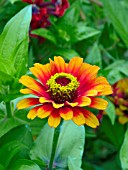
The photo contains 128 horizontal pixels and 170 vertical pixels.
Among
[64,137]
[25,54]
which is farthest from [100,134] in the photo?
[25,54]

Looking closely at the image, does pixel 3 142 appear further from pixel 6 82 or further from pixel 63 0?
pixel 63 0

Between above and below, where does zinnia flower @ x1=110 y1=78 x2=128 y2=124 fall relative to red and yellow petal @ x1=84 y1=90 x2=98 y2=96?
below

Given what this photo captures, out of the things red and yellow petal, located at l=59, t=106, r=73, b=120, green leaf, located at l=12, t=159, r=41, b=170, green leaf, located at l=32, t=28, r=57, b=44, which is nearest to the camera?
red and yellow petal, located at l=59, t=106, r=73, b=120

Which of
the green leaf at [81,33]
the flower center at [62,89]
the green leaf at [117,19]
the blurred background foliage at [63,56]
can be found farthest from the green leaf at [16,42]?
the green leaf at [117,19]

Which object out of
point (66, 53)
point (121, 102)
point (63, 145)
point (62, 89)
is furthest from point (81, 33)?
point (62, 89)

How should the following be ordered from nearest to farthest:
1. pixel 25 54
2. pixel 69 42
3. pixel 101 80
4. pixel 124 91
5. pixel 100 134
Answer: pixel 101 80, pixel 25 54, pixel 69 42, pixel 124 91, pixel 100 134

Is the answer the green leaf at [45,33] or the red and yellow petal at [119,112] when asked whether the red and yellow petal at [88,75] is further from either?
the red and yellow petal at [119,112]

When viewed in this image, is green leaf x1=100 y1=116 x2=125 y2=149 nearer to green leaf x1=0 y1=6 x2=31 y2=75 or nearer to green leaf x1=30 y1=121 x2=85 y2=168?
green leaf x1=30 y1=121 x2=85 y2=168

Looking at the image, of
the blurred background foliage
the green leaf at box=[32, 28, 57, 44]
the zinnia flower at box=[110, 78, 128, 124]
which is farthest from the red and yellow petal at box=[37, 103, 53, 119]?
the zinnia flower at box=[110, 78, 128, 124]
